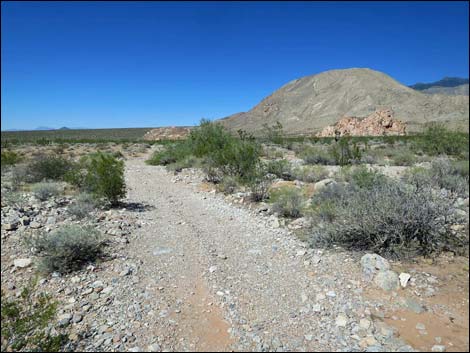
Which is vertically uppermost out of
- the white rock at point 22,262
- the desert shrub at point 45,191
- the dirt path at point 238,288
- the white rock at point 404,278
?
the desert shrub at point 45,191

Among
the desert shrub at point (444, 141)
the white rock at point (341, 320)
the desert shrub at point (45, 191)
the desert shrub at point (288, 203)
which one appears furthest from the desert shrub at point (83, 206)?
the desert shrub at point (444, 141)

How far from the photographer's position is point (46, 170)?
12.1m

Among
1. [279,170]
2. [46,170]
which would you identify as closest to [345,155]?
[279,170]

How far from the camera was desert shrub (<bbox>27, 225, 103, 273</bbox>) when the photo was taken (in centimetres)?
486

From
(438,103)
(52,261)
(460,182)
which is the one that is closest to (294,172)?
(460,182)

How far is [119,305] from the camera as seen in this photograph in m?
3.95

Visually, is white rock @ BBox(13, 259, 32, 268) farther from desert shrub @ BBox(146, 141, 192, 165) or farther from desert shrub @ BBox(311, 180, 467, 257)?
desert shrub @ BBox(146, 141, 192, 165)

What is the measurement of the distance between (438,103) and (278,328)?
96032 millimetres

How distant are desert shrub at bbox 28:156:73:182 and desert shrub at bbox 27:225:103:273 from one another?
753 cm

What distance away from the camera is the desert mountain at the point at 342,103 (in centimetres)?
7794

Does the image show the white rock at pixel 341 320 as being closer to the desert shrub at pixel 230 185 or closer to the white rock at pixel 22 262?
the white rock at pixel 22 262

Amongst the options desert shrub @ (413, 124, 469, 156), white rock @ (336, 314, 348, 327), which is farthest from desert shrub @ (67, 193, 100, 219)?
desert shrub @ (413, 124, 469, 156)

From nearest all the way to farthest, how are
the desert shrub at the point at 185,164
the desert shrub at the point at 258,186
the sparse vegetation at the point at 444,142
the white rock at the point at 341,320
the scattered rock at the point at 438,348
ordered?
the scattered rock at the point at 438,348, the white rock at the point at 341,320, the desert shrub at the point at 258,186, the sparse vegetation at the point at 444,142, the desert shrub at the point at 185,164

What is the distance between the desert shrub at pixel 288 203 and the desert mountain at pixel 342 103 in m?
57.4
